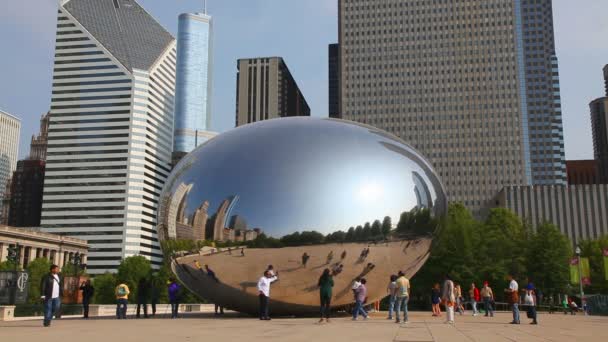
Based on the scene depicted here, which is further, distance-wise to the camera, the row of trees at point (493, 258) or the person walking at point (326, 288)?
the row of trees at point (493, 258)

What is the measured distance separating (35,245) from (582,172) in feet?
523

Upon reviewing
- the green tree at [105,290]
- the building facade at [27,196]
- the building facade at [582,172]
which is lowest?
the green tree at [105,290]

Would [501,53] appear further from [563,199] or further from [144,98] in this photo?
[144,98]

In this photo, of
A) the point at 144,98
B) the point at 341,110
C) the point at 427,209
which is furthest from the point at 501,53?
the point at 427,209

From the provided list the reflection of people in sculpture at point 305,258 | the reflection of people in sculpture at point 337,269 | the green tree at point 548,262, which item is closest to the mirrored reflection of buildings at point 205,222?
the reflection of people in sculpture at point 305,258

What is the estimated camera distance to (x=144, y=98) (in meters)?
158

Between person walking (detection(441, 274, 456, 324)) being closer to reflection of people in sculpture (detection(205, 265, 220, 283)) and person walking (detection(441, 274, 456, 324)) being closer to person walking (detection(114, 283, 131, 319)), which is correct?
reflection of people in sculpture (detection(205, 265, 220, 283))

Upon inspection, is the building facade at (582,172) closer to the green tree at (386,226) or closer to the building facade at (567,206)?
the building facade at (567,206)

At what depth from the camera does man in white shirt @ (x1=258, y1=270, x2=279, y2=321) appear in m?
14.9

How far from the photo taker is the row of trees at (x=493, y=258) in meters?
49.4

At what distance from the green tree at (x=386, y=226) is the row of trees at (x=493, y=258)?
34.6m

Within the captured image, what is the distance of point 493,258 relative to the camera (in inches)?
2029

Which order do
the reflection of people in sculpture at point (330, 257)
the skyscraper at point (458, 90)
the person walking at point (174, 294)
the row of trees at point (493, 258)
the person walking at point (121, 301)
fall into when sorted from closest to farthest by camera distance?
the reflection of people in sculpture at point (330, 257) < the person walking at point (121, 301) < the person walking at point (174, 294) < the row of trees at point (493, 258) < the skyscraper at point (458, 90)

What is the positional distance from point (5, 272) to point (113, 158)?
137 metres
